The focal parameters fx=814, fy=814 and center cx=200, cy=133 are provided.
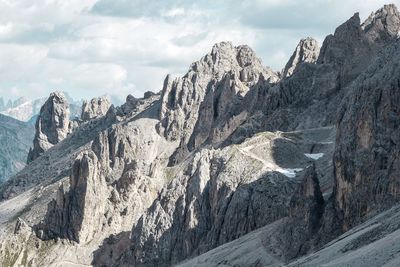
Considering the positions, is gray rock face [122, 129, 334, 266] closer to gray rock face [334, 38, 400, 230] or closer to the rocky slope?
the rocky slope

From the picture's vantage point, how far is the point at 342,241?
302ft

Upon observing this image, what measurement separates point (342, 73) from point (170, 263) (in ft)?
224

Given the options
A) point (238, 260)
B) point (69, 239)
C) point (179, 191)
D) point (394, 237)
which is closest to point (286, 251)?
point (238, 260)

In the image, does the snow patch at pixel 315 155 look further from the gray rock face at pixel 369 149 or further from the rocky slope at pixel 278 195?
the gray rock face at pixel 369 149

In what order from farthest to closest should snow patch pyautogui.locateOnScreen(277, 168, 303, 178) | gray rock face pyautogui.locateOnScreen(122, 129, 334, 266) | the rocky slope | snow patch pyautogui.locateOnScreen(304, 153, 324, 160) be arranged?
snow patch pyautogui.locateOnScreen(304, 153, 324, 160) → snow patch pyautogui.locateOnScreen(277, 168, 303, 178) → gray rock face pyautogui.locateOnScreen(122, 129, 334, 266) → the rocky slope

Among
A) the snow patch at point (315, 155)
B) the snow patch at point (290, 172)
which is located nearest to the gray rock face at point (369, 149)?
the snow patch at point (290, 172)

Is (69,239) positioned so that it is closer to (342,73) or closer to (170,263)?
(170,263)

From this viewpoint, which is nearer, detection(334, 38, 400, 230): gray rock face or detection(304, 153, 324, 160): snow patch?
detection(334, 38, 400, 230): gray rock face

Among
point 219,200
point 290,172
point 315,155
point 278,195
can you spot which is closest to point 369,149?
point 278,195

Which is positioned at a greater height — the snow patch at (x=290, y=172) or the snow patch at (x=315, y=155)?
the snow patch at (x=315, y=155)

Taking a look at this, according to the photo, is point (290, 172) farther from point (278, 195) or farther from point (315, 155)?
point (278, 195)

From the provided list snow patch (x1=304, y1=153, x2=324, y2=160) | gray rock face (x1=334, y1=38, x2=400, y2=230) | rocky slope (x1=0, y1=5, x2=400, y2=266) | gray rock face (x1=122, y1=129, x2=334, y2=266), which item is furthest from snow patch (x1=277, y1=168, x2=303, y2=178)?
gray rock face (x1=334, y1=38, x2=400, y2=230)

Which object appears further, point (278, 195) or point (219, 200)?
point (219, 200)

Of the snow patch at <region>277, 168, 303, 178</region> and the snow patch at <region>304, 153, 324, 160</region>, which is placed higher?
the snow patch at <region>304, 153, 324, 160</region>
